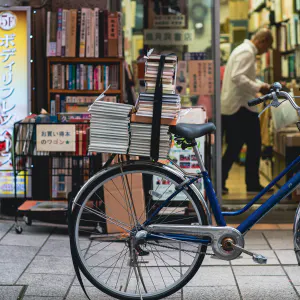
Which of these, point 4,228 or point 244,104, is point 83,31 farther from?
point 244,104

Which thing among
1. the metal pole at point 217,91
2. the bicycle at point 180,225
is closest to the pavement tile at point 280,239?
the metal pole at point 217,91

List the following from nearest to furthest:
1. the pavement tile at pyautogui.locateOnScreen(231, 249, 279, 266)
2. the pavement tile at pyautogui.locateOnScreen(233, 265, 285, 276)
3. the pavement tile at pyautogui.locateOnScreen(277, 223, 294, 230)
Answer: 1. the pavement tile at pyautogui.locateOnScreen(233, 265, 285, 276)
2. the pavement tile at pyautogui.locateOnScreen(231, 249, 279, 266)
3. the pavement tile at pyautogui.locateOnScreen(277, 223, 294, 230)

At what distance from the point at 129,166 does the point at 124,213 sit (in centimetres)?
103

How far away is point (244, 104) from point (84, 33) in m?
2.48

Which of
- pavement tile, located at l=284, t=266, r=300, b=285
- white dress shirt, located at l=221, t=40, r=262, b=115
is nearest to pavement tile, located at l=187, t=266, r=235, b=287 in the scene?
pavement tile, located at l=284, t=266, r=300, b=285

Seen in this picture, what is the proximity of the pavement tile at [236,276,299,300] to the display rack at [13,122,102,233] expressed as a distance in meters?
2.08

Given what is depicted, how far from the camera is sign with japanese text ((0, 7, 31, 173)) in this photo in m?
7.38

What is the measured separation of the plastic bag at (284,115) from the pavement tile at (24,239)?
3.36 meters

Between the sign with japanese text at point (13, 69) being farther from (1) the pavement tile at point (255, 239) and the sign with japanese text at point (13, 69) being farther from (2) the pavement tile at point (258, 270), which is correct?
(2) the pavement tile at point (258, 270)

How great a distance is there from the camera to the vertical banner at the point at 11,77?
7.38 m

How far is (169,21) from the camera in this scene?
7.80 m

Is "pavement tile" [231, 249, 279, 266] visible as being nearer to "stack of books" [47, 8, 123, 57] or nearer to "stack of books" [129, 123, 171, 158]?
"stack of books" [129, 123, 171, 158]

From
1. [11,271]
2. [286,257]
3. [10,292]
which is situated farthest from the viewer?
[286,257]

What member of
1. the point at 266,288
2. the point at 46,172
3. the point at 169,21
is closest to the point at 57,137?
the point at 46,172
